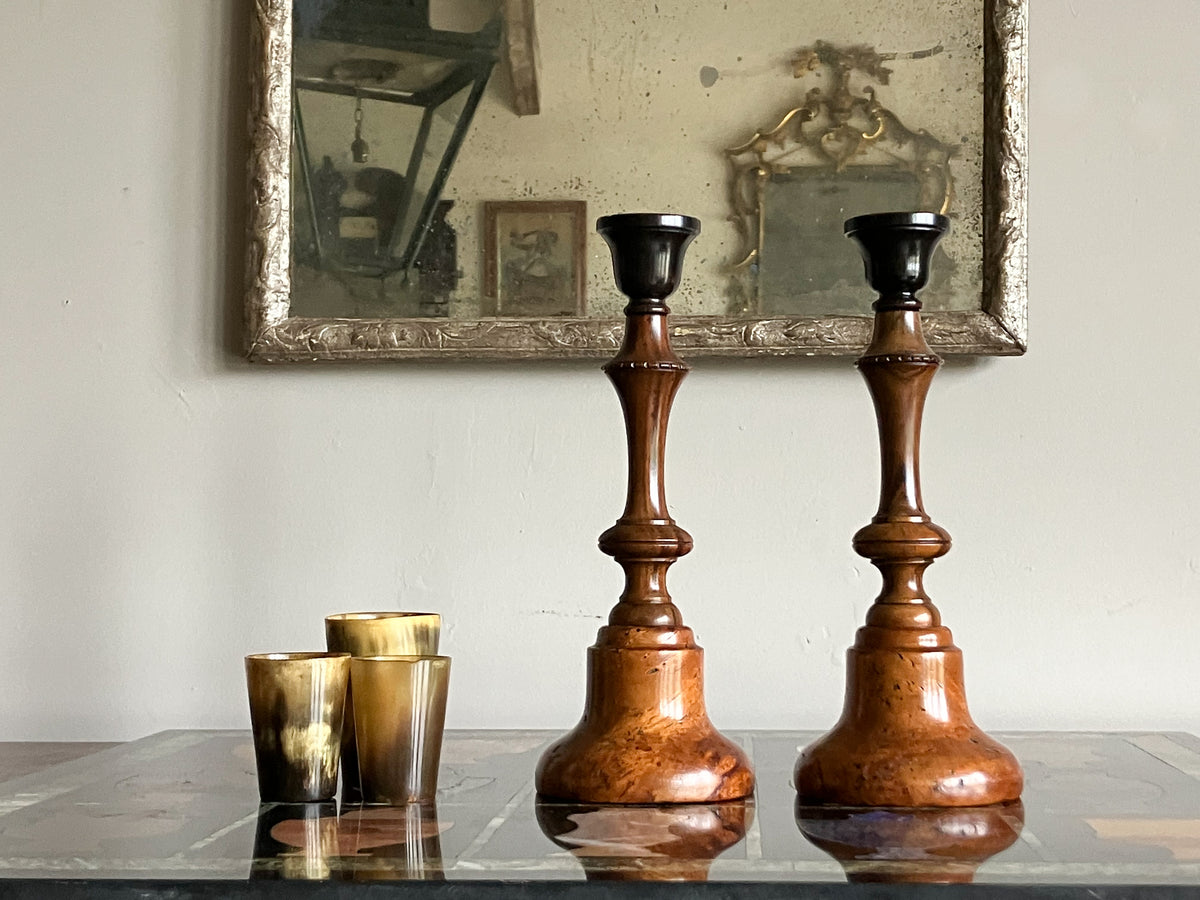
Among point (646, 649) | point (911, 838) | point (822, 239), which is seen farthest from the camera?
point (822, 239)

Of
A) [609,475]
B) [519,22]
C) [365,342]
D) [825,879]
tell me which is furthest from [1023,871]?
[519,22]

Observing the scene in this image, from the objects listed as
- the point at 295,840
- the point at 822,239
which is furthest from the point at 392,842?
the point at 822,239

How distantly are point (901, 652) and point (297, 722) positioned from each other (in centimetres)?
36

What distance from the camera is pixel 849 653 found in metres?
0.76

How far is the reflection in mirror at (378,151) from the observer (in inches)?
46.2

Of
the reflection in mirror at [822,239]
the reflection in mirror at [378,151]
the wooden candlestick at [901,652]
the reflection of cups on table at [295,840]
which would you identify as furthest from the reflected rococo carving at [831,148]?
the reflection of cups on table at [295,840]

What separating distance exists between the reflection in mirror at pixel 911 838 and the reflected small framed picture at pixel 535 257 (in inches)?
22.7

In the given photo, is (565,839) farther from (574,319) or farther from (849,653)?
(574,319)

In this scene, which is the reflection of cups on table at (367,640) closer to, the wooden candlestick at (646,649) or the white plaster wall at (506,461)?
the wooden candlestick at (646,649)

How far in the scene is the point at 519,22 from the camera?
1.18 m

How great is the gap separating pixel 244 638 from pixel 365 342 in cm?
31

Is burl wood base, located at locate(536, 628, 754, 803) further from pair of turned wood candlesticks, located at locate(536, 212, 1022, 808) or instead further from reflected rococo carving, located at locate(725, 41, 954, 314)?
reflected rococo carving, located at locate(725, 41, 954, 314)

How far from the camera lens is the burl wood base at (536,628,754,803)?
0.72m

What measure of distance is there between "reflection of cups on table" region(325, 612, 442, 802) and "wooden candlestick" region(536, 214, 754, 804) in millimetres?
123
